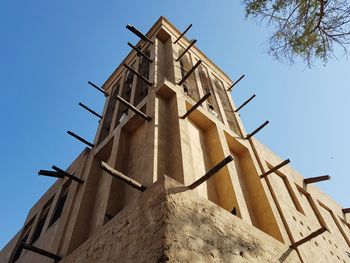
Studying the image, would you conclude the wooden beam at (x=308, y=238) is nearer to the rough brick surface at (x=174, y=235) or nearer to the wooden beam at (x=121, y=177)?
the rough brick surface at (x=174, y=235)

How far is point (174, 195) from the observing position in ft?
12.5

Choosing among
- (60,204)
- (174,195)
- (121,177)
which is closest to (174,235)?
(174,195)

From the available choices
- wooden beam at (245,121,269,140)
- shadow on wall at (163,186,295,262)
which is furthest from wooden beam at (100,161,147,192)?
wooden beam at (245,121,269,140)

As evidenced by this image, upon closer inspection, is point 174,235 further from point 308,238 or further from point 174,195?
point 308,238

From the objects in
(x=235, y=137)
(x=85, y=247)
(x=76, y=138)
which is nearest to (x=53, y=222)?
(x=76, y=138)

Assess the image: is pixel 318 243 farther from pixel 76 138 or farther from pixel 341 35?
pixel 76 138

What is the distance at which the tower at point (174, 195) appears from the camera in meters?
3.64

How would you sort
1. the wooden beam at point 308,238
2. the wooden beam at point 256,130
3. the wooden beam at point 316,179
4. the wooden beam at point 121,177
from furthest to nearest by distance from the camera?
the wooden beam at point 316,179 < the wooden beam at point 256,130 < the wooden beam at point 308,238 < the wooden beam at point 121,177

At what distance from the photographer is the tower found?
12.0 ft

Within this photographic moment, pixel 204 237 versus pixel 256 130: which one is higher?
pixel 256 130

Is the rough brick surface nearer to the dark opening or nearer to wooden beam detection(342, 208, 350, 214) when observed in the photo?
the dark opening

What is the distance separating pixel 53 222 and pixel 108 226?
4.94 m

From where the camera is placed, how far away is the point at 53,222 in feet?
27.4

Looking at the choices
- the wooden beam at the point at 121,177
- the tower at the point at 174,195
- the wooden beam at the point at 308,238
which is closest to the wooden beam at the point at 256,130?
the tower at the point at 174,195
